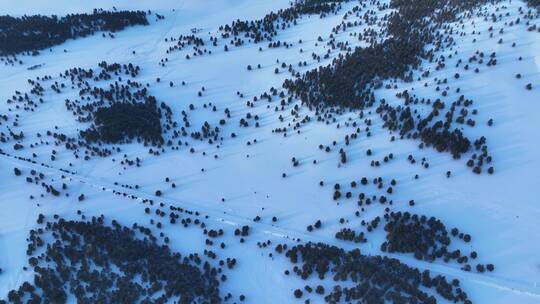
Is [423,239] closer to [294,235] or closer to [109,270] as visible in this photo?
[294,235]

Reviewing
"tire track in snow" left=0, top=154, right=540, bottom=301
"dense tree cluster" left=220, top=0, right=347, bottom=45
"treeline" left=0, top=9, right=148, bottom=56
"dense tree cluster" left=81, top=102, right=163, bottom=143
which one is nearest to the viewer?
"tire track in snow" left=0, top=154, right=540, bottom=301

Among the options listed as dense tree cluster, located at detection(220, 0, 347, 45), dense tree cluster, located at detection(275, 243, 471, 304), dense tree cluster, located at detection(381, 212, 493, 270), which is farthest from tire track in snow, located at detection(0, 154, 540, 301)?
dense tree cluster, located at detection(220, 0, 347, 45)

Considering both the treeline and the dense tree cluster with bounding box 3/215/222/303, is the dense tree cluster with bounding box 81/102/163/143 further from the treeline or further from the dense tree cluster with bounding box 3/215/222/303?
the treeline

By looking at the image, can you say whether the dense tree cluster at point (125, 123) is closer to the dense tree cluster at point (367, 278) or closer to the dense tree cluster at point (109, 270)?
the dense tree cluster at point (109, 270)

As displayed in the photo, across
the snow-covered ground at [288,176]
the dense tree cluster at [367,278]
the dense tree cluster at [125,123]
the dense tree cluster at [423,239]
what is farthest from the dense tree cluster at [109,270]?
the dense tree cluster at [423,239]

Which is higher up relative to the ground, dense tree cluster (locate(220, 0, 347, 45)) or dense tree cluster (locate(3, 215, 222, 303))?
dense tree cluster (locate(220, 0, 347, 45))

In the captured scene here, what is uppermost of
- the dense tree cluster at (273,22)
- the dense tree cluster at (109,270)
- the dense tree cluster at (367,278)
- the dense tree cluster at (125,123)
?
the dense tree cluster at (273,22)

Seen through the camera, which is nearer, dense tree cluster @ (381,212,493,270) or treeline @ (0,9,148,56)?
dense tree cluster @ (381,212,493,270)
